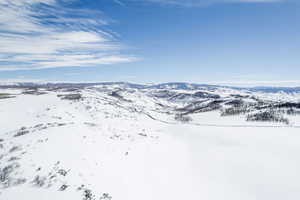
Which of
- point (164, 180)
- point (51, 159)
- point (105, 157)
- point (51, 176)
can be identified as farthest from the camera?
point (105, 157)

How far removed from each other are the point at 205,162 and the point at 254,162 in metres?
5.00

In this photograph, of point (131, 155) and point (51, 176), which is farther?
point (131, 155)

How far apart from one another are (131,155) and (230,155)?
39.1ft

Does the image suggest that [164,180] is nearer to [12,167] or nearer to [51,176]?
[51,176]

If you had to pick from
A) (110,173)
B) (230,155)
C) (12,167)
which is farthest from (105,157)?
(230,155)

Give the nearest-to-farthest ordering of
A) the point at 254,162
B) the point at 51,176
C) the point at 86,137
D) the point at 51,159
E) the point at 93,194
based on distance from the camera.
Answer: the point at 93,194, the point at 51,176, the point at 51,159, the point at 254,162, the point at 86,137

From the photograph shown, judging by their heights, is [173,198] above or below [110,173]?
below

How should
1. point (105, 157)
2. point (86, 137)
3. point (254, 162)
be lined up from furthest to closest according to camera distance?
point (86, 137) → point (254, 162) → point (105, 157)

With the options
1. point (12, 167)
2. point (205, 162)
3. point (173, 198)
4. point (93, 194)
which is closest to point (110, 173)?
point (93, 194)

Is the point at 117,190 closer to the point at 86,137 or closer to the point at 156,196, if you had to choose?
the point at 156,196

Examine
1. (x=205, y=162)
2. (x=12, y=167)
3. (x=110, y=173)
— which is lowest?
(x=205, y=162)

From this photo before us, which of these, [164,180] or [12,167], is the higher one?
[12,167]

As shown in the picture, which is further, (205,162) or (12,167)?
(205,162)

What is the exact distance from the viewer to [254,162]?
19.2 meters
